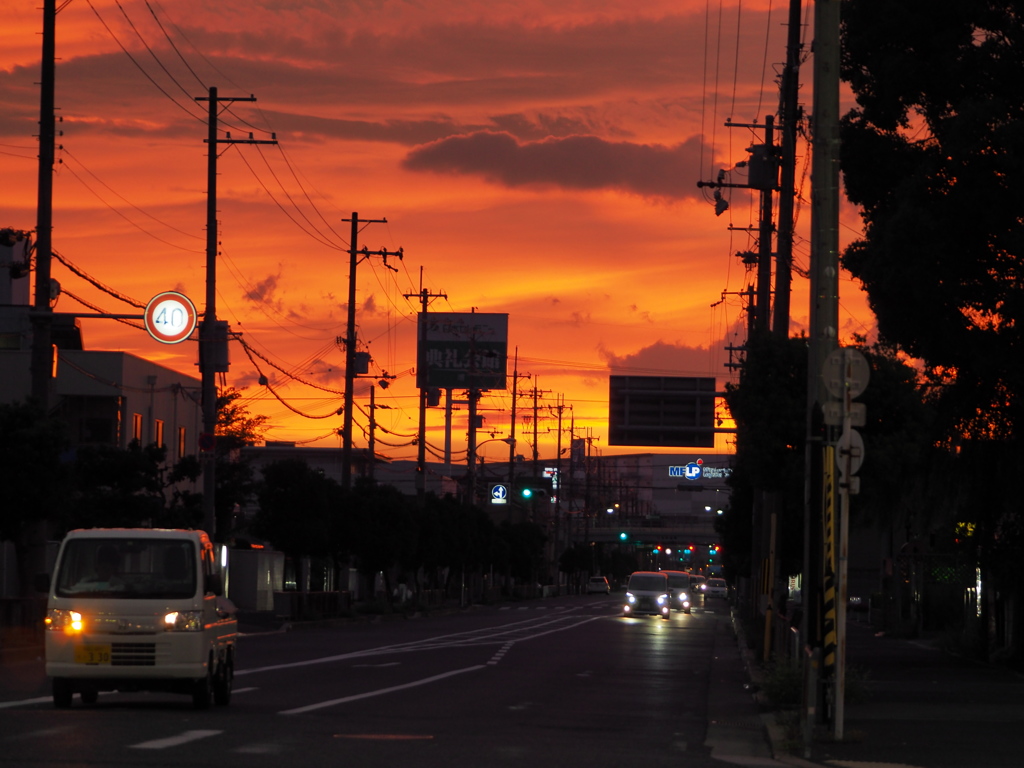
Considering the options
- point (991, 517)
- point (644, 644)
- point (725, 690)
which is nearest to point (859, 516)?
point (991, 517)

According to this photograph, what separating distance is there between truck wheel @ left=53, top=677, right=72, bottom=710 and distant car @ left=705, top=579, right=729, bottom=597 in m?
106

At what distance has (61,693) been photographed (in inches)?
637

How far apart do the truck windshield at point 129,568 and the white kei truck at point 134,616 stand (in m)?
→ 0.01

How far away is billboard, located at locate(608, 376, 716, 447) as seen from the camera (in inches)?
2203

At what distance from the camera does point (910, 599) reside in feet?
145

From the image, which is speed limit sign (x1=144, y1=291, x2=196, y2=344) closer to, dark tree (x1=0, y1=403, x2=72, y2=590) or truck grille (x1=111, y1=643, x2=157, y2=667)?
dark tree (x1=0, y1=403, x2=72, y2=590)

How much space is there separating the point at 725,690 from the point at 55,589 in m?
11.0

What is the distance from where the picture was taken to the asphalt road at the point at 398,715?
12.5 meters

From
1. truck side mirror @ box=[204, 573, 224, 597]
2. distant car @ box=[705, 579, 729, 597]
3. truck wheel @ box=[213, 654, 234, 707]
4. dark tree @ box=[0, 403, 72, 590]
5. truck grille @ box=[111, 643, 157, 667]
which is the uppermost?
dark tree @ box=[0, 403, 72, 590]

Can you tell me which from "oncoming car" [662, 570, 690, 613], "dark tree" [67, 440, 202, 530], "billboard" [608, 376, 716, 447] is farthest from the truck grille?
"oncoming car" [662, 570, 690, 613]

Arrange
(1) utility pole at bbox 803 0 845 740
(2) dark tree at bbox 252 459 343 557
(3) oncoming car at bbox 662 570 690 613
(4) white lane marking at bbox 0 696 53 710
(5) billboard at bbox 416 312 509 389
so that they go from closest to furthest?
(1) utility pole at bbox 803 0 845 740, (4) white lane marking at bbox 0 696 53 710, (2) dark tree at bbox 252 459 343 557, (3) oncoming car at bbox 662 570 690 613, (5) billboard at bbox 416 312 509 389

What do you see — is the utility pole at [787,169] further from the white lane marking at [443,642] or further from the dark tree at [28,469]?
the dark tree at [28,469]

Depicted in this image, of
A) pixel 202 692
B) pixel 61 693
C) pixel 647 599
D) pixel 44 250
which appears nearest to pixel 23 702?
pixel 61 693

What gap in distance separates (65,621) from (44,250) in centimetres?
1575
